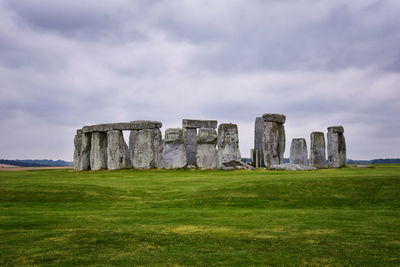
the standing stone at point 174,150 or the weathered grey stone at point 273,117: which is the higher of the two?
the weathered grey stone at point 273,117

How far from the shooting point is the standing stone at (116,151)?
27.3m

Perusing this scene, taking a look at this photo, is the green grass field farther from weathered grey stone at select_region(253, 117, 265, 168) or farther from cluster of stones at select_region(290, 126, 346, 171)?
cluster of stones at select_region(290, 126, 346, 171)

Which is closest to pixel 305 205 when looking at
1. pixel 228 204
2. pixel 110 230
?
pixel 228 204

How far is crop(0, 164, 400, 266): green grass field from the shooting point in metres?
5.97

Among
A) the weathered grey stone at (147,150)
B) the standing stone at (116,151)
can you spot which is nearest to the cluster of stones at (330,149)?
the weathered grey stone at (147,150)

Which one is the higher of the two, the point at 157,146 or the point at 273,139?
the point at 273,139

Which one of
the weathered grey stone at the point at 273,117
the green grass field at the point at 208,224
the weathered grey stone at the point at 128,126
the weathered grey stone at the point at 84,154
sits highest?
the weathered grey stone at the point at 273,117

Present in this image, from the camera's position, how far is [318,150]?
2916 cm

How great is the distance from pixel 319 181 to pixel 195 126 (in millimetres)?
14022

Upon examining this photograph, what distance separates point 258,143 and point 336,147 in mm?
5669

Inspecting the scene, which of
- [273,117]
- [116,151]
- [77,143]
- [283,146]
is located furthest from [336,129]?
[77,143]

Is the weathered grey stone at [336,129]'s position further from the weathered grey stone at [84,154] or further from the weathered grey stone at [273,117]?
the weathered grey stone at [84,154]

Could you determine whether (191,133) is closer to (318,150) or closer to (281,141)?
(281,141)

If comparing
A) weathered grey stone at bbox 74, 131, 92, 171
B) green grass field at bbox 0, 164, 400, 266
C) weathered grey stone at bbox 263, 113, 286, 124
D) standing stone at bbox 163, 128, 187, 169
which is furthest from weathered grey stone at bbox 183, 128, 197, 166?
green grass field at bbox 0, 164, 400, 266
